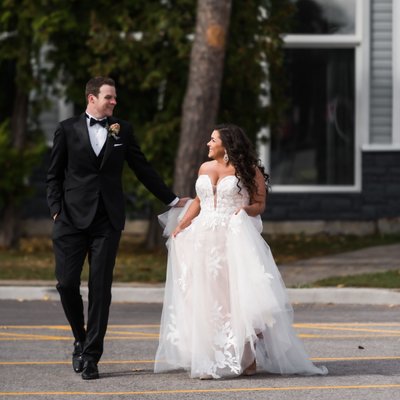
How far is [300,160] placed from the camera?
23000mm

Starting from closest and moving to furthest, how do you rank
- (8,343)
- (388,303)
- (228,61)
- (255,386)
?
(255,386)
(8,343)
(388,303)
(228,61)

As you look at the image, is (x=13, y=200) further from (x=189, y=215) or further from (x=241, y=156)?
(x=241, y=156)

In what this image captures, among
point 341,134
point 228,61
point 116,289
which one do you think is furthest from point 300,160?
point 116,289

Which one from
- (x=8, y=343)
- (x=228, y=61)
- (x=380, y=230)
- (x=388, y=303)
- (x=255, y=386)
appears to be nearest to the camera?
(x=255, y=386)

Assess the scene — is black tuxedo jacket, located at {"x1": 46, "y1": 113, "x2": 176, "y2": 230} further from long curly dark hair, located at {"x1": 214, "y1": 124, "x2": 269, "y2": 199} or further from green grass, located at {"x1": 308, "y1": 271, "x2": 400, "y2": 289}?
green grass, located at {"x1": 308, "y1": 271, "x2": 400, "y2": 289}

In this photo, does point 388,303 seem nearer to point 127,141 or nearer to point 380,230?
point 127,141

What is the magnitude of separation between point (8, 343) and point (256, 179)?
289 centimetres

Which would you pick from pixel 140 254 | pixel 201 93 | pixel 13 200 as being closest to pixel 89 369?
pixel 201 93

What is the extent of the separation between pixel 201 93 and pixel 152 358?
8321 mm

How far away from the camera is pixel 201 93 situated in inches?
731

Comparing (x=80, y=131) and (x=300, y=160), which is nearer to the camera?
(x=80, y=131)

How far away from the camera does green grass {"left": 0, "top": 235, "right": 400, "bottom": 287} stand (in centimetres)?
1662

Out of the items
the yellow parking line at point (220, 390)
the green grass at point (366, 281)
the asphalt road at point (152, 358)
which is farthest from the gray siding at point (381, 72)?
the yellow parking line at point (220, 390)

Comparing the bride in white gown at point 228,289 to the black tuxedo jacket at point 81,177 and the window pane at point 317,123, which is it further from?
the window pane at point 317,123
